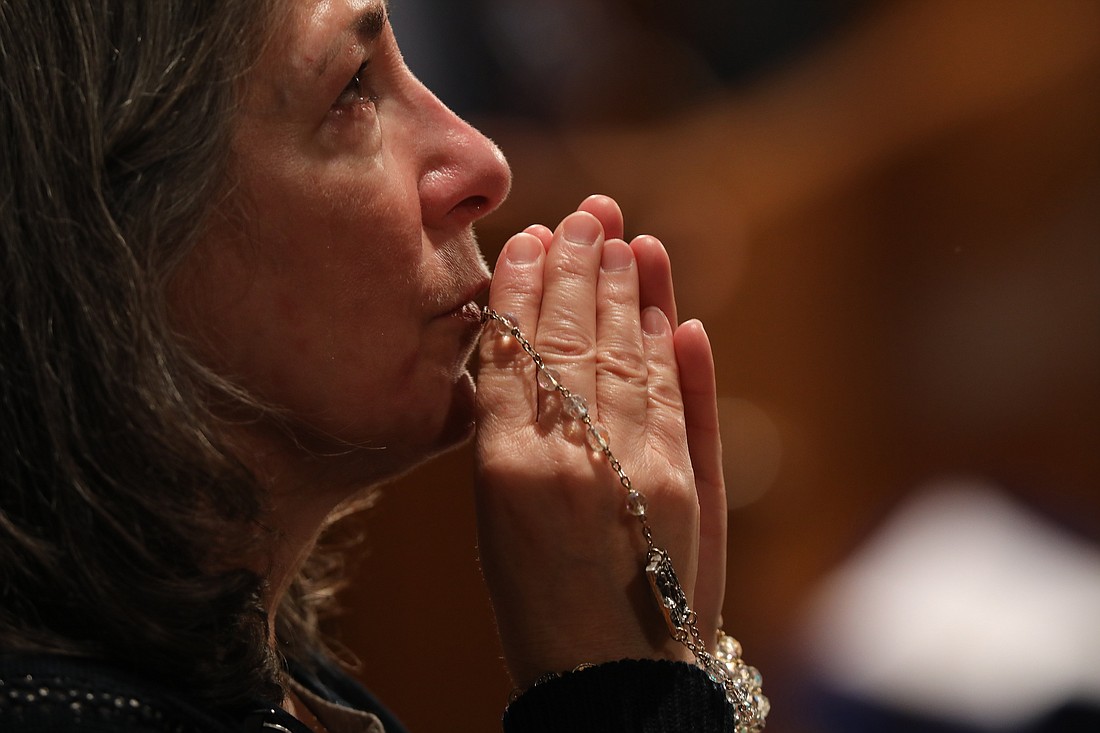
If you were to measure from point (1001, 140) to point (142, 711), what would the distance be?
214 centimetres

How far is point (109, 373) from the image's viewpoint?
28.8 inches

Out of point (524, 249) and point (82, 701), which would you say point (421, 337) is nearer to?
point (524, 249)

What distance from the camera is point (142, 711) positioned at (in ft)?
2.26

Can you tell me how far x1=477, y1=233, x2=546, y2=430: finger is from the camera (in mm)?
912

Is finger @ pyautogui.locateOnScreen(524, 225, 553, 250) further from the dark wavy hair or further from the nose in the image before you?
the dark wavy hair

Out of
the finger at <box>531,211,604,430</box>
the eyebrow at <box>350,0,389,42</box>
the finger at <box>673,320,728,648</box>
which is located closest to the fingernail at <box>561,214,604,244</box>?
the finger at <box>531,211,604,430</box>

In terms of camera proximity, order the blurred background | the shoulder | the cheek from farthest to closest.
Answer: the blurred background < the cheek < the shoulder

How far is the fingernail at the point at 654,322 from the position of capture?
39.1 inches

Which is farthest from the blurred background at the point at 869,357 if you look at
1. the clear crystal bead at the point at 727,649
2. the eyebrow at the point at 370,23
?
Result: the eyebrow at the point at 370,23

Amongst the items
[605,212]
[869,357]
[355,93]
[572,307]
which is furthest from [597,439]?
[869,357]

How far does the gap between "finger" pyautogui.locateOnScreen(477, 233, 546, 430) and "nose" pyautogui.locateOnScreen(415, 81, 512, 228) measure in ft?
0.17

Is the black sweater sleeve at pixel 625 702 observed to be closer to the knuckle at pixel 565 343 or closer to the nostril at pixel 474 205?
the knuckle at pixel 565 343

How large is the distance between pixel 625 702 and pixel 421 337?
33 cm

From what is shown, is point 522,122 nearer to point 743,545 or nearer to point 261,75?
point 743,545
